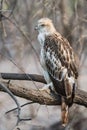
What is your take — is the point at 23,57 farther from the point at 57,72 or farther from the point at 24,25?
the point at 57,72

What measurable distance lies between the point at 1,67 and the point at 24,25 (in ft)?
1.85

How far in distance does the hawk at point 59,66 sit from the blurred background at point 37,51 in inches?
38.0

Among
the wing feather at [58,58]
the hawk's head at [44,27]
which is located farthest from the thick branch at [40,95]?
the hawk's head at [44,27]

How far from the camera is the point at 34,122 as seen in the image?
22.8ft

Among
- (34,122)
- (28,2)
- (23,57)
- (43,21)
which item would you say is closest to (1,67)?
(23,57)

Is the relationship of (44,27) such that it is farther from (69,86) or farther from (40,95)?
(40,95)

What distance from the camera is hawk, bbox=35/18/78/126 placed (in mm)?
4809

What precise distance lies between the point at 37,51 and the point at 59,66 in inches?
118

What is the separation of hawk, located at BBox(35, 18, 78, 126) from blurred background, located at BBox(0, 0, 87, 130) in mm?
966

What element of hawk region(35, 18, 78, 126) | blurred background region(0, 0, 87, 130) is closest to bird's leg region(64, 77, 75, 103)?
hawk region(35, 18, 78, 126)

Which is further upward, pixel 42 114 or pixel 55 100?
pixel 55 100

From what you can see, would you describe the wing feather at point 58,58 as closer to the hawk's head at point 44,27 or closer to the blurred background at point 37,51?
the hawk's head at point 44,27

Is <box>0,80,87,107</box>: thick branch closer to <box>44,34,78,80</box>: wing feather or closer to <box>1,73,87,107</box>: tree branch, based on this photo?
<box>1,73,87,107</box>: tree branch

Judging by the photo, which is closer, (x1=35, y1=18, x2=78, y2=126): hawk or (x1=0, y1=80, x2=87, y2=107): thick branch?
(x1=0, y1=80, x2=87, y2=107): thick branch
